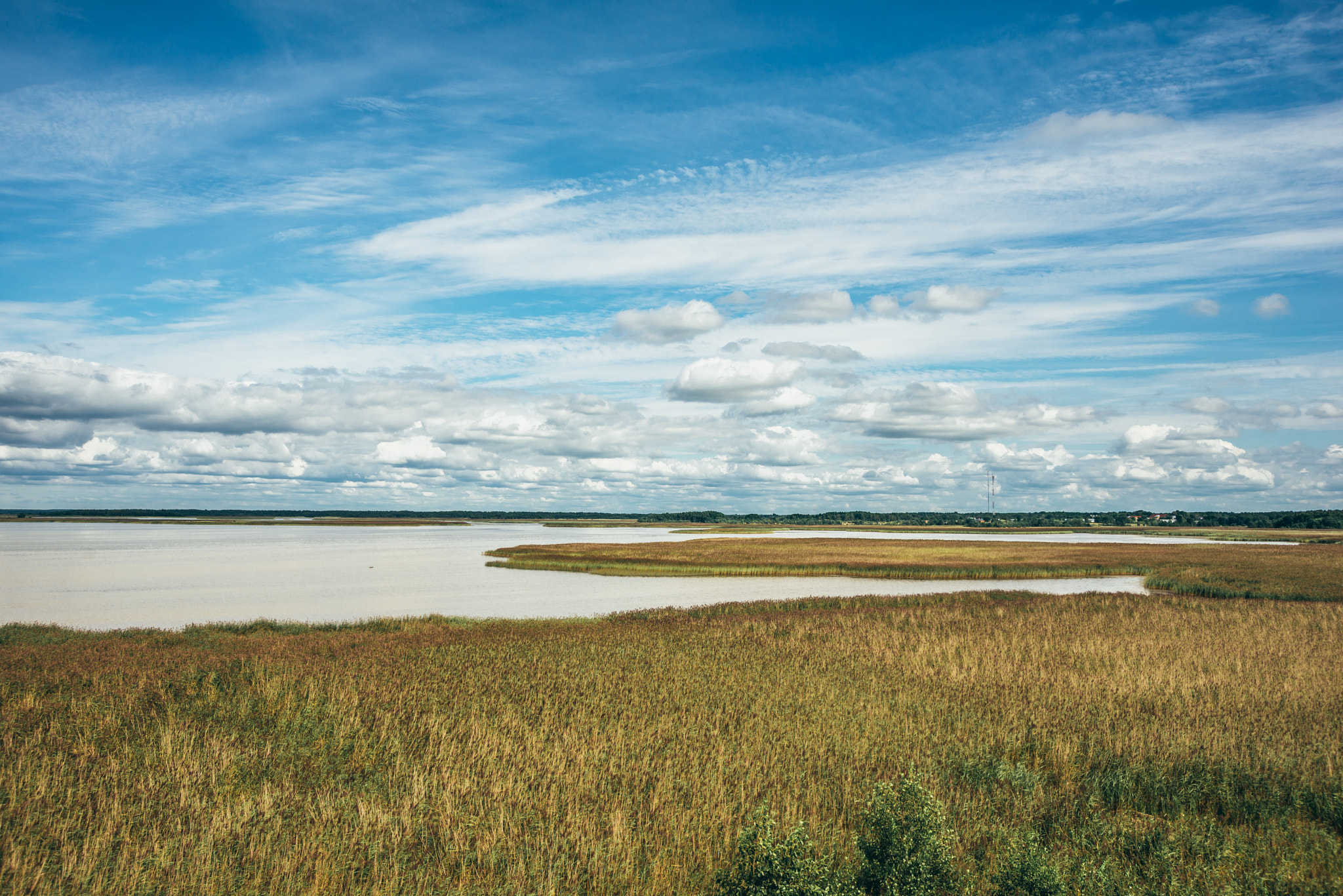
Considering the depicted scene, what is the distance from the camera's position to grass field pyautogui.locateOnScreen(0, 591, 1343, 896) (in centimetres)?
866

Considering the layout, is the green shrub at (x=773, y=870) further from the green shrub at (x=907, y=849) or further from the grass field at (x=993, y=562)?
the grass field at (x=993, y=562)

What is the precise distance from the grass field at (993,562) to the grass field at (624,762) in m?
32.3

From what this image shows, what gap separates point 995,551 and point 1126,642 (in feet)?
226

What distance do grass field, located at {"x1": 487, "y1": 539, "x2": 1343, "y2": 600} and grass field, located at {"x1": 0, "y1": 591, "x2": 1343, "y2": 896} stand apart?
32310 mm

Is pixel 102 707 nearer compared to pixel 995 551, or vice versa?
pixel 102 707

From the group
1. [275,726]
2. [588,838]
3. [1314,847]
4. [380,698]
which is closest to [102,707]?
[275,726]

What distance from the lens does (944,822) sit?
9555 millimetres

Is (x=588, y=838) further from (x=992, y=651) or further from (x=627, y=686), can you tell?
(x=992, y=651)

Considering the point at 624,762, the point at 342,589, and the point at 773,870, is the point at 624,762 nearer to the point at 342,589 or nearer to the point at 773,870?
the point at 773,870

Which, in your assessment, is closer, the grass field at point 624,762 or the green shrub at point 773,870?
the green shrub at point 773,870

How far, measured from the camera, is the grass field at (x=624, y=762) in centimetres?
866

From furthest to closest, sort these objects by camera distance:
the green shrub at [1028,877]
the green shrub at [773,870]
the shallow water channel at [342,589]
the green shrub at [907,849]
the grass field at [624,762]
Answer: the shallow water channel at [342,589], the grass field at [624,762], the green shrub at [907,849], the green shrub at [1028,877], the green shrub at [773,870]

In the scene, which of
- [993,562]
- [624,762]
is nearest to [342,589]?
[624,762]

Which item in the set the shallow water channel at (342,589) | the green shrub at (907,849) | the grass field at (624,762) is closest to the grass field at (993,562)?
the shallow water channel at (342,589)
